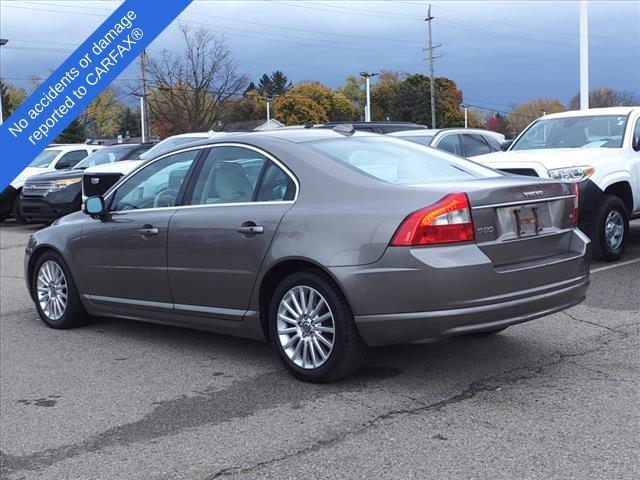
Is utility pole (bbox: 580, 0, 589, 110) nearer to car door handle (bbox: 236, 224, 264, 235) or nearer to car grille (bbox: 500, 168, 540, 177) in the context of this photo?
car grille (bbox: 500, 168, 540, 177)

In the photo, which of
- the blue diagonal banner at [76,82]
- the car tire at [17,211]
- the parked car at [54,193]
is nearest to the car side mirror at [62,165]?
the car tire at [17,211]

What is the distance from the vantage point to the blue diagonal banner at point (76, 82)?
Result: 5.90 feet

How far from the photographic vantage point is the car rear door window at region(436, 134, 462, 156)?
39.7 ft

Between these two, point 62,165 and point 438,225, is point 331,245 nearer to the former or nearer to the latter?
point 438,225

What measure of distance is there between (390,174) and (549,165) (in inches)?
160

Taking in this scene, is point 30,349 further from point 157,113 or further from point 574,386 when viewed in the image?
point 157,113

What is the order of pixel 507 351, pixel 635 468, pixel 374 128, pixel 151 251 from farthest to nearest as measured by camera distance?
1. pixel 374 128
2. pixel 151 251
3. pixel 507 351
4. pixel 635 468

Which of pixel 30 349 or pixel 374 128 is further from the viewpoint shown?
pixel 374 128

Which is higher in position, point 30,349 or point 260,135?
point 260,135

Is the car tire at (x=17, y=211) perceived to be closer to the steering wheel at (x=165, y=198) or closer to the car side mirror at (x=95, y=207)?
the car side mirror at (x=95, y=207)

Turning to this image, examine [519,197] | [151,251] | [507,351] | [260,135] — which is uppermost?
[260,135]

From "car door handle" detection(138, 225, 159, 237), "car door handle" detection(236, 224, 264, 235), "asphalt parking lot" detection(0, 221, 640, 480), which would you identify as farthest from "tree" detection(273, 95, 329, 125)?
"car door handle" detection(236, 224, 264, 235)

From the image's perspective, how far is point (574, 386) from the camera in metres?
4.42

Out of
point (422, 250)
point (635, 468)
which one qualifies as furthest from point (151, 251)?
point (635, 468)
